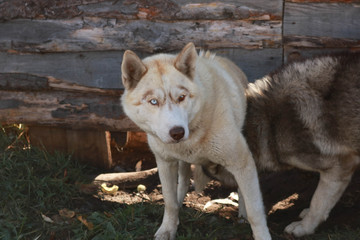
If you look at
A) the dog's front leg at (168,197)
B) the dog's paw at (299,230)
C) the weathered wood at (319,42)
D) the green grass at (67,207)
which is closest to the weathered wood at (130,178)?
the green grass at (67,207)

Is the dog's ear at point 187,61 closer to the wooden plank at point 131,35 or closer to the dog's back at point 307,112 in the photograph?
the dog's back at point 307,112

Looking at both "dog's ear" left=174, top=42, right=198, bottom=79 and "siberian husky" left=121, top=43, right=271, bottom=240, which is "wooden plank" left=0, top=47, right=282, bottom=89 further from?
"dog's ear" left=174, top=42, right=198, bottom=79

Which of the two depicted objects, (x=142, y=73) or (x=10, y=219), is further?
(x=10, y=219)

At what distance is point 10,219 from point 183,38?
2588 millimetres

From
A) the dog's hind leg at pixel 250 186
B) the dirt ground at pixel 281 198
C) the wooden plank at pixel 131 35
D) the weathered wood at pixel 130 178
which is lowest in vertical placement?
the dirt ground at pixel 281 198

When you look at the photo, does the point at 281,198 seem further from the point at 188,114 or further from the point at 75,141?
the point at 75,141

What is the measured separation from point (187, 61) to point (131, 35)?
1.72 meters

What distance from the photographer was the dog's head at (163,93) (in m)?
3.67

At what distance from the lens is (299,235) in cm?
480

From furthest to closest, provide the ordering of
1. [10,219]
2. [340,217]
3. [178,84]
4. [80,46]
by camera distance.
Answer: [80,46], [340,217], [10,219], [178,84]

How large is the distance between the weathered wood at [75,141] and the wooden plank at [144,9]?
1442mm

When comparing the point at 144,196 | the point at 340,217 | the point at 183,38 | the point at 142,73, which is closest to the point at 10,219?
the point at 144,196

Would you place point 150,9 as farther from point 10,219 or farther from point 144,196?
point 10,219

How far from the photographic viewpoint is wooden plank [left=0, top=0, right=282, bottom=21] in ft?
17.3
